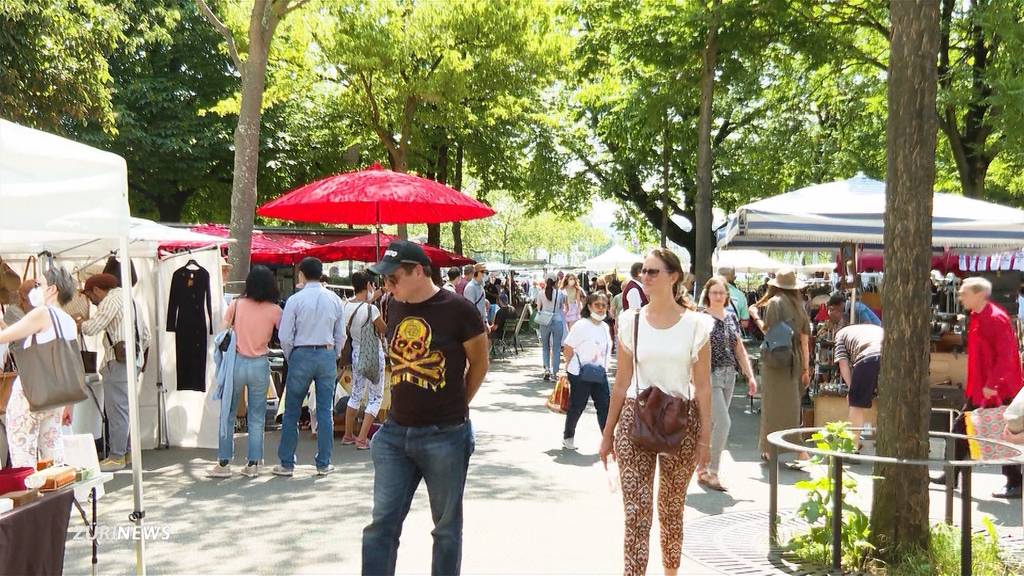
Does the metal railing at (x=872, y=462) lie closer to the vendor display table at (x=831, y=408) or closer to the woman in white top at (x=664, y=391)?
the woman in white top at (x=664, y=391)

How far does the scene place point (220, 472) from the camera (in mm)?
8516

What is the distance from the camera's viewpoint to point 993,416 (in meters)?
7.82

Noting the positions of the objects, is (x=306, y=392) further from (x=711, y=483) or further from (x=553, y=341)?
(x=553, y=341)

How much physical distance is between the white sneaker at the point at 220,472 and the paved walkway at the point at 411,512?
12 cm

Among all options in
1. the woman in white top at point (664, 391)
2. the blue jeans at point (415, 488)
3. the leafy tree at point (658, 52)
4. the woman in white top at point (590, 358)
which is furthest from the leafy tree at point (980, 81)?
the blue jeans at point (415, 488)

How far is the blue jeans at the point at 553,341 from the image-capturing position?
54.5 feet

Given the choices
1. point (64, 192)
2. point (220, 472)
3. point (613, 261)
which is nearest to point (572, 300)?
point (220, 472)

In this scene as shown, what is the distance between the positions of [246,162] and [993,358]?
762cm

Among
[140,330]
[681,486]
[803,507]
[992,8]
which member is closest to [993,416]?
[803,507]

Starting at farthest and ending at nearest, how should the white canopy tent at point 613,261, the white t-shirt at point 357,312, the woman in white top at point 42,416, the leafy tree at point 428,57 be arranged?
the white canopy tent at point 613,261 → the leafy tree at point 428,57 → the white t-shirt at point 357,312 → the woman in white top at point 42,416

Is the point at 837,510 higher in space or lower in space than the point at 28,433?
lower

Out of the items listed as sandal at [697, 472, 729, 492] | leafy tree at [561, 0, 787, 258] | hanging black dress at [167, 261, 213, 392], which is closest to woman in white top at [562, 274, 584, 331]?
leafy tree at [561, 0, 787, 258]

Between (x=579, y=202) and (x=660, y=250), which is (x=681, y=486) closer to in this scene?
(x=660, y=250)

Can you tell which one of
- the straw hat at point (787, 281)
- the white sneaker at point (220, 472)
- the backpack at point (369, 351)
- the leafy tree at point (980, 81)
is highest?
the leafy tree at point (980, 81)
